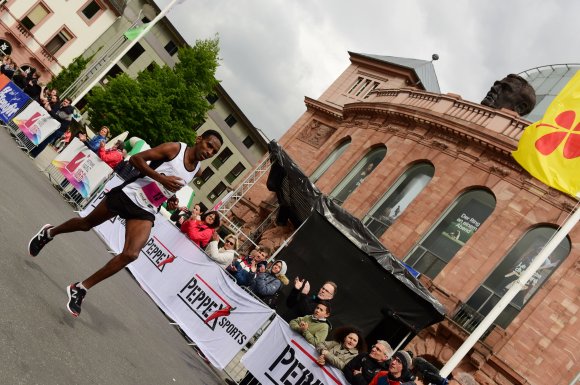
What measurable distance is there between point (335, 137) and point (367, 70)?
296 inches

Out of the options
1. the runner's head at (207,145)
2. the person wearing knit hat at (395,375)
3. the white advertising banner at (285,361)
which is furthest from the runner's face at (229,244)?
the runner's head at (207,145)

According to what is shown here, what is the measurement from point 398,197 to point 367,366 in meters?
15.4

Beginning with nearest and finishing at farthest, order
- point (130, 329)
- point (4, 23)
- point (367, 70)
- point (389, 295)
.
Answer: point (130, 329) < point (389, 295) < point (367, 70) < point (4, 23)

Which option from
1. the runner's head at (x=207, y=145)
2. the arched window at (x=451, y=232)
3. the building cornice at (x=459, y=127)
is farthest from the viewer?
the arched window at (x=451, y=232)

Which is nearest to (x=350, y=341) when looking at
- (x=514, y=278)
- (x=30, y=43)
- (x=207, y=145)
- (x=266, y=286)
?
(x=266, y=286)

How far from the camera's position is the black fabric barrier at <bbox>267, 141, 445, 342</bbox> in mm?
13977

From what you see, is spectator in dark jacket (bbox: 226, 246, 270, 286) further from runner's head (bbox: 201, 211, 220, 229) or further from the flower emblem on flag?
the flower emblem on flag

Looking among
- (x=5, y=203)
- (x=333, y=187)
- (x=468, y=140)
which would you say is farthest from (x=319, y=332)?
(x=333, y=187)

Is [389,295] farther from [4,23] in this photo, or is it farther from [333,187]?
[4,23]

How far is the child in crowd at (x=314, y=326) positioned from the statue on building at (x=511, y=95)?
760 inches

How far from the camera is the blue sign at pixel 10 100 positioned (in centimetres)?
1609

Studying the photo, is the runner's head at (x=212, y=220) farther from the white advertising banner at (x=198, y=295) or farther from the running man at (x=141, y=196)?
the running man at (x=141, y=196)

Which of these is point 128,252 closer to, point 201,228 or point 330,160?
point 201,228

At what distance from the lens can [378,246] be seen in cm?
1464
